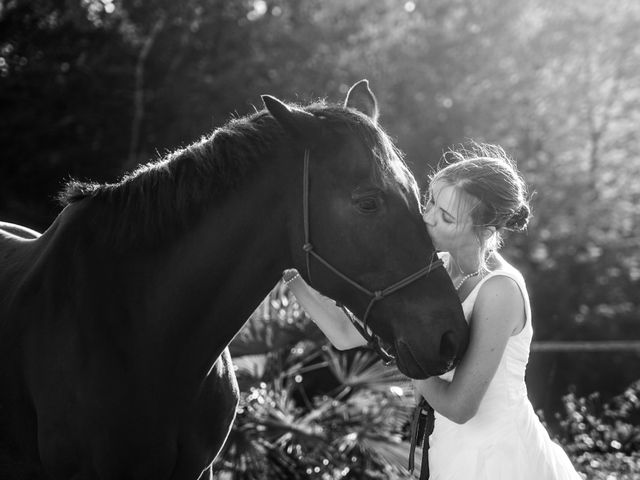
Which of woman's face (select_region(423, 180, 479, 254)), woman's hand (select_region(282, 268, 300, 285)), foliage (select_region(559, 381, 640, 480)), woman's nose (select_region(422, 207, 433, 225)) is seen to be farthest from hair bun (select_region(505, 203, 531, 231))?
foliage (select_region(559, 381, 640, 480))

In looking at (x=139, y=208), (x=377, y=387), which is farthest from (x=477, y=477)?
(x=377, y=387)

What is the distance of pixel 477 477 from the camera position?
2531 millimetres

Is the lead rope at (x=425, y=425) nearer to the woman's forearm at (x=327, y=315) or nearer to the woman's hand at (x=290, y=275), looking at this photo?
the woman's forearm at (x=327, y=315)

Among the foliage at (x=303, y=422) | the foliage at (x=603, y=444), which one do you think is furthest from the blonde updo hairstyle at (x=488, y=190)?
the foliage at (x=603, y=444)

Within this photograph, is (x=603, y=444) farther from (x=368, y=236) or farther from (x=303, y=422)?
(x=368, y=236)

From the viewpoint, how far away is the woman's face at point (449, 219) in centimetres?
256

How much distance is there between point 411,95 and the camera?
1107cm

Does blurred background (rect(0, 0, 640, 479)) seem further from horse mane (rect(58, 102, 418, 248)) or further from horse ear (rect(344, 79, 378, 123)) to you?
horse mane (rect(58, 102, 418, 248))

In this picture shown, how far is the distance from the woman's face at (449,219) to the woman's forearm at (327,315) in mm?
666

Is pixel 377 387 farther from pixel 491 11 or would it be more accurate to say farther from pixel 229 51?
pixel 491 11

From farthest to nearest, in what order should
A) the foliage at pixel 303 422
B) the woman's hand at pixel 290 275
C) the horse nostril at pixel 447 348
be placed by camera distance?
1. the foliage at pixel 303 422
2. the woman's hand at pixel 290 275
3. the horse nostril at pixel 447 348

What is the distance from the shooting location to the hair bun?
104 inches

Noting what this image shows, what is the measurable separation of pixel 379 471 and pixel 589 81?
1018 cm

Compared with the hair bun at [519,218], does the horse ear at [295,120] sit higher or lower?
higher
